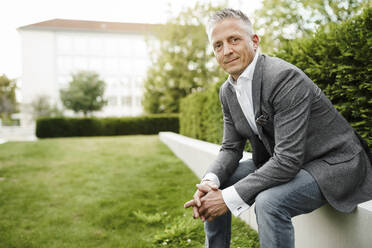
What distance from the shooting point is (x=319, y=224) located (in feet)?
6.93

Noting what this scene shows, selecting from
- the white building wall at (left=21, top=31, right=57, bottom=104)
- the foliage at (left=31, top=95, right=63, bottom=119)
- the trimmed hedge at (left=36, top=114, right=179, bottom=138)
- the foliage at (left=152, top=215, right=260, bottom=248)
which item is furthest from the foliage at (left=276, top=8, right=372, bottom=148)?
the white building wall at (left=21, top=31, right=57, bottom=104)

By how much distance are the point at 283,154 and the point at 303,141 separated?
0.15 m

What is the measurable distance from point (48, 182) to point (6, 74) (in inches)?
2392

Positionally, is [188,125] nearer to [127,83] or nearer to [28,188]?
[28,188]

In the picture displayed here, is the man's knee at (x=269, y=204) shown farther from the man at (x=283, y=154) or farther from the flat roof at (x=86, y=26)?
the flat roof at (x=86, y=26)

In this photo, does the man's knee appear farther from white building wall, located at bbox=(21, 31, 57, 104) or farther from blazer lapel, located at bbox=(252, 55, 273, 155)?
white building wall, located at bbox=(21, 31, 57, 104)

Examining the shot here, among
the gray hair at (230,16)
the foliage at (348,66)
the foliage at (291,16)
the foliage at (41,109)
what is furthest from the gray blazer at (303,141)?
the foliage at (41,109)

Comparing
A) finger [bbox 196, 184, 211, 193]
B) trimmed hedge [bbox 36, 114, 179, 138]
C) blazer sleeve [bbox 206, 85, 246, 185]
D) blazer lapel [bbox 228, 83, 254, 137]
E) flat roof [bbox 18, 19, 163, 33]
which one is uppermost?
flat roof [bbox 18, 19, 163, 33]

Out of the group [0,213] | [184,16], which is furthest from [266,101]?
[184,16]

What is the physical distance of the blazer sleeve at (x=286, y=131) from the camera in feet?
5.73

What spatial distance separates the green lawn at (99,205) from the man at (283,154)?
136cm

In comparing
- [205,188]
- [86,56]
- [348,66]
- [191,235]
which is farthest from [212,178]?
[86,56]

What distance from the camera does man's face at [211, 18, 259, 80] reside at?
6.82ft

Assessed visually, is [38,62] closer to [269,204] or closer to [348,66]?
[348,66]
